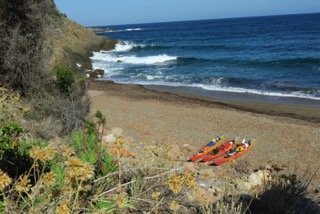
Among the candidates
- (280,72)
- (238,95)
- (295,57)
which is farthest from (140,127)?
(295,57)

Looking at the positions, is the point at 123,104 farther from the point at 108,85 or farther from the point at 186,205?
the point at 186,205

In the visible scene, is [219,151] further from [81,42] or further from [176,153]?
[81,42]

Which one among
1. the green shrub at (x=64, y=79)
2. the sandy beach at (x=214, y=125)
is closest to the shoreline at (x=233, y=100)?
the sandy beach at (x=214, y=125)

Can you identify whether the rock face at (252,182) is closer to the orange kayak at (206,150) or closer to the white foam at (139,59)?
the orange kayak at (206,150)

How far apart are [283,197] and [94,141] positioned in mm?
2040

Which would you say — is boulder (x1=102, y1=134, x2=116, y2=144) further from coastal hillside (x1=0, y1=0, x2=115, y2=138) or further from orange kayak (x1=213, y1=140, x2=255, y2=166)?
orange kayak (x1=213, y1=140, x2=255, y2=166)

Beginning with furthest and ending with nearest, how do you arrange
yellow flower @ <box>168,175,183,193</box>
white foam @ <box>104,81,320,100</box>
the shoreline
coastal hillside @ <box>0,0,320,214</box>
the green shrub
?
white foam @ <box>104,81,320,100</box>, the shoreline, the green shrub, coastal hillside @ <box>0,0,320,214</box>, yellow flower @ <box>168,175,183,193</box>

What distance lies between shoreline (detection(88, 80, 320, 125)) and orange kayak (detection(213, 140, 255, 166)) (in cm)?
452

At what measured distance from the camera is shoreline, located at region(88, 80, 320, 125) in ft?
60.9

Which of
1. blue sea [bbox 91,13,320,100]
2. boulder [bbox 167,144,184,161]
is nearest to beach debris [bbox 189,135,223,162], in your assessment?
boulder [bbox 167,144,184,161]

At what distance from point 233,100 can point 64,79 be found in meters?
9.94

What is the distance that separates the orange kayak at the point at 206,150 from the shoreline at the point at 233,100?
5.00m

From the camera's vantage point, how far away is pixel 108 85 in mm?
27406

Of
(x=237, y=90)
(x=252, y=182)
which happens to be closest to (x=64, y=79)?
(x=252, y=182)
